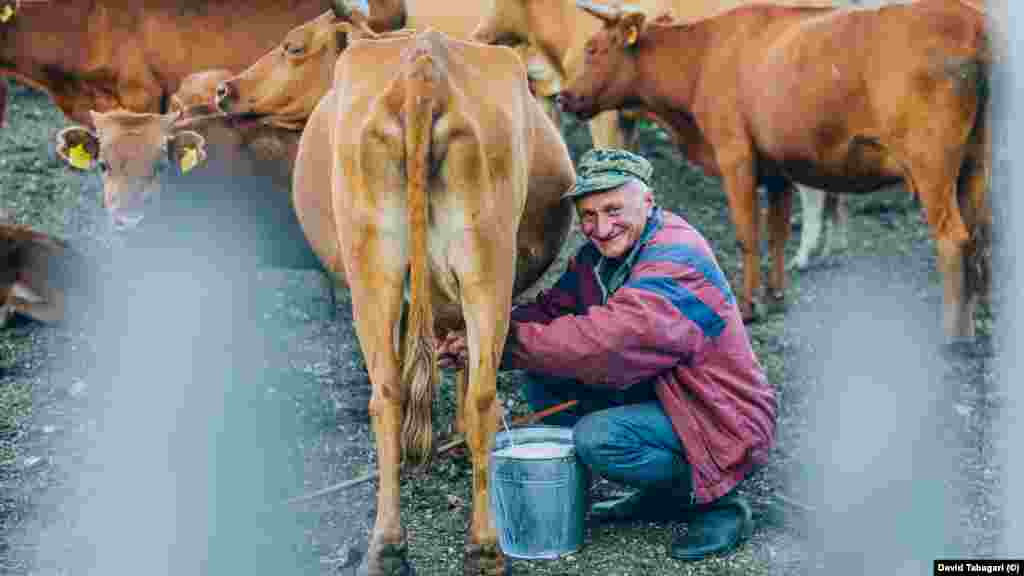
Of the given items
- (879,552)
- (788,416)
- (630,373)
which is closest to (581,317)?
(630,373)

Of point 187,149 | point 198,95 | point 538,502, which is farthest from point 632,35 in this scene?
point 538,502

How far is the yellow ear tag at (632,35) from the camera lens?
30.7ft

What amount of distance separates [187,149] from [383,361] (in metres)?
3.12

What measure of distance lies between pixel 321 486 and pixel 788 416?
2370 millimetres

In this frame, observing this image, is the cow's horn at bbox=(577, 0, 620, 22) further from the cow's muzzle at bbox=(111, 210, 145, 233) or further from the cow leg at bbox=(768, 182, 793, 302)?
the cow's muzzle at bbox=(111, 210, 145, 233)

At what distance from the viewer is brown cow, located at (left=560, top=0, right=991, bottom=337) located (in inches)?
303

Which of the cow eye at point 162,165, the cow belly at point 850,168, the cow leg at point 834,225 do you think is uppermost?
the cow eye at point 162,165

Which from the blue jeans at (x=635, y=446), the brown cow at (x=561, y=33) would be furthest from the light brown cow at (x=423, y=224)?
the brown cow at (x=561, y=33)

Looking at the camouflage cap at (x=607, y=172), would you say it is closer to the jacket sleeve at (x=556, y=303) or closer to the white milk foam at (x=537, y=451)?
the jacket sleeve at (x=556, y=303)

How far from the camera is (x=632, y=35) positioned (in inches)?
369

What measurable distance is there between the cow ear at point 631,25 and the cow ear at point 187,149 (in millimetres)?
3346

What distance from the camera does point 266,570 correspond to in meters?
4.89

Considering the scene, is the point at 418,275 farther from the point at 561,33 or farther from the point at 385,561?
the point at 561,33

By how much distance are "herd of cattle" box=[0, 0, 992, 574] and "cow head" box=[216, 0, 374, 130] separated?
12 millimetres
